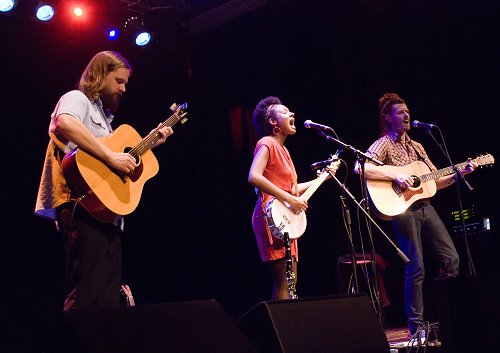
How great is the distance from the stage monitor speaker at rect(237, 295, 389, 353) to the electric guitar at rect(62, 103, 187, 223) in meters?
1.10

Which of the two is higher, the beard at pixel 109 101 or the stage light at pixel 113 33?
the stage light at pixel 113 33

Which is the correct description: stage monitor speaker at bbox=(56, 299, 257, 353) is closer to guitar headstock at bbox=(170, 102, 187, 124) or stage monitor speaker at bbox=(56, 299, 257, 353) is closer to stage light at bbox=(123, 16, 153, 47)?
guitar headstock at bbox=(170, 102, 187, 124)

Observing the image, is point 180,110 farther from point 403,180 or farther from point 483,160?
point 483,160

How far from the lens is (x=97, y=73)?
392cm

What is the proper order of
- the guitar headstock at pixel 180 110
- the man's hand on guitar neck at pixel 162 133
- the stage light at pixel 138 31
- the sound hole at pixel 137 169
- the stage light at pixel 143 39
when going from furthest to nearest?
the stage light at pixel 143 39
the stage light at pixel 138 31
the guitar headstock at pixel 180 110
the man's hand on guitar neck at pixel 162 133
the sound hole at pixel 137 169

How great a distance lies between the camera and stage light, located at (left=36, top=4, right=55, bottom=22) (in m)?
6.17

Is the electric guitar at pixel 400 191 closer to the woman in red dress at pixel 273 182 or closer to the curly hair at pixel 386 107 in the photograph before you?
the curly hair at pixel 386 107

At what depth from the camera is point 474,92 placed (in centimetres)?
811

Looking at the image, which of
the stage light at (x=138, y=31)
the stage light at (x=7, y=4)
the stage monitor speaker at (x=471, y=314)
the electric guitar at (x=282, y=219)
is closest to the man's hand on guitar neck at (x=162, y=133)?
the electric guitar at (x=282, y=219)

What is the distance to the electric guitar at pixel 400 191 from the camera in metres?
5.81

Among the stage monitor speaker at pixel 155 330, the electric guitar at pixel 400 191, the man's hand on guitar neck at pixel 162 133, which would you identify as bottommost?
the stage monitor speaker at pixel 155 330

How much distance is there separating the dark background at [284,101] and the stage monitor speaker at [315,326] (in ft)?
13.3

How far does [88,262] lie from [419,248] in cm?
344

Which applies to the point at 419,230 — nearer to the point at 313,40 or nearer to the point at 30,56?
the point at 313,40
